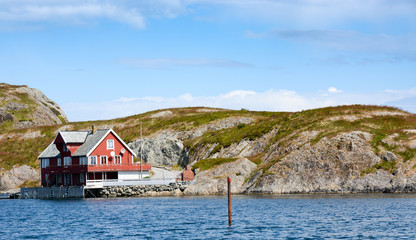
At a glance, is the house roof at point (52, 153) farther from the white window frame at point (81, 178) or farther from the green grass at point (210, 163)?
the green grass at point (210, 163)

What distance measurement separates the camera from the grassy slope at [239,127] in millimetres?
106544

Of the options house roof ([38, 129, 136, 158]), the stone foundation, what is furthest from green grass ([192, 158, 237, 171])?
house roof ([38, 129, 136, 158])

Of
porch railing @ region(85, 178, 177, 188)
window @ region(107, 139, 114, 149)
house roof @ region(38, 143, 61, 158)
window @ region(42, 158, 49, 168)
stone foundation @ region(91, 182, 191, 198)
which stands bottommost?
stone foundation @ region(91, 182, 191, 198)

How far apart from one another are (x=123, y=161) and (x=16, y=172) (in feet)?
119

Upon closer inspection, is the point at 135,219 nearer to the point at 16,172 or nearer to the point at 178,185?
the point at 178,185

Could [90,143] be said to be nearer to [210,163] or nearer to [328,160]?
[210,163]

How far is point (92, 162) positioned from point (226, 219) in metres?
53.2

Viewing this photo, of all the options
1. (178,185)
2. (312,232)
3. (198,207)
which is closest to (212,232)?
(312,232)

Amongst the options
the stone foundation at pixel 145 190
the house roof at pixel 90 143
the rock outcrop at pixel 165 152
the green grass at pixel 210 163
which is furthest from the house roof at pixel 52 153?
the green grass at pixel 210 163

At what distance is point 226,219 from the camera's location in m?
66.8

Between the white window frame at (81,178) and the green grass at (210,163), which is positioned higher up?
the green grass at (210,163)

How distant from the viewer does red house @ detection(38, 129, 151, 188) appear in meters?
112

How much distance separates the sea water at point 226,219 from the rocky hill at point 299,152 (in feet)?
20.9

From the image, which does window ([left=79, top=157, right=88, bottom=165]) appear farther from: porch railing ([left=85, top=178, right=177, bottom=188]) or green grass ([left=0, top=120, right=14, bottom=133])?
green grass ([left=0, top=120, right=14, bottom=133])
